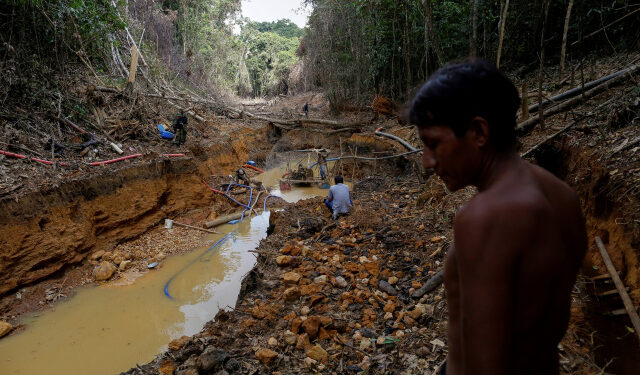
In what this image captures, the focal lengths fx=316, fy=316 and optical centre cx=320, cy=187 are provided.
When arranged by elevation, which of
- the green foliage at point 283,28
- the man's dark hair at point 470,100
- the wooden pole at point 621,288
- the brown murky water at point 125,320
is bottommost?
the brown murky water at point 125,320

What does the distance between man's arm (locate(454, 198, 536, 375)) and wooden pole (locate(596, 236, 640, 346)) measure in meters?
2.15

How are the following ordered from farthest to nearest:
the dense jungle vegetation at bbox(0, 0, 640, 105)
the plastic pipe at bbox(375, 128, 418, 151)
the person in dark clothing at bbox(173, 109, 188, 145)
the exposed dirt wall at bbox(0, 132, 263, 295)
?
the plastic pipe at bbox(375, 128, 418, 151)
the person in dark clothing at bbox(173, 109, 188, 145)
the dense jungle vegetation at bbox(0, 0, 640, 105)
the exposed dirt wall at bbox(0, 132, 263, 295)

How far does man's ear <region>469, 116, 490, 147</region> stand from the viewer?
81cm

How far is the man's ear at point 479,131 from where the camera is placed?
2.66 feet

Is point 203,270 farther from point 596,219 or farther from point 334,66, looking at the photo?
point 334,66

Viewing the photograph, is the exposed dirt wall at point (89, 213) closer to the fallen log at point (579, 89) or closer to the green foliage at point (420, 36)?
the green foliage at point (420, 36)

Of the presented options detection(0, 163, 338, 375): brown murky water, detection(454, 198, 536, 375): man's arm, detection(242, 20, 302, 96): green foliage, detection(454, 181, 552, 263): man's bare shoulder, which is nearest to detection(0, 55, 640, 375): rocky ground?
detection(0, 163, 338, 375): brown murky water

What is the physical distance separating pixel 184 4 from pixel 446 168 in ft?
74.5

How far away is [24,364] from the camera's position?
429cm

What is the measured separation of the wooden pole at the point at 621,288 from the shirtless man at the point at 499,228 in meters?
1.86

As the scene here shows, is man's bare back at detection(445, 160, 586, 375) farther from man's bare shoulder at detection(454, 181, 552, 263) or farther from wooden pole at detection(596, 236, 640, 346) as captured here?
wooden pole at detection(596, 236, 640, 346)

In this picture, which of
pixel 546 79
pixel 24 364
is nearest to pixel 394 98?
pixel 546 79

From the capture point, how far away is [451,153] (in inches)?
33.9

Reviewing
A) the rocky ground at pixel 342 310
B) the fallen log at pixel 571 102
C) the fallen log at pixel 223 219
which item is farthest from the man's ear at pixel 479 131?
the fallen log at pixel 223 219
